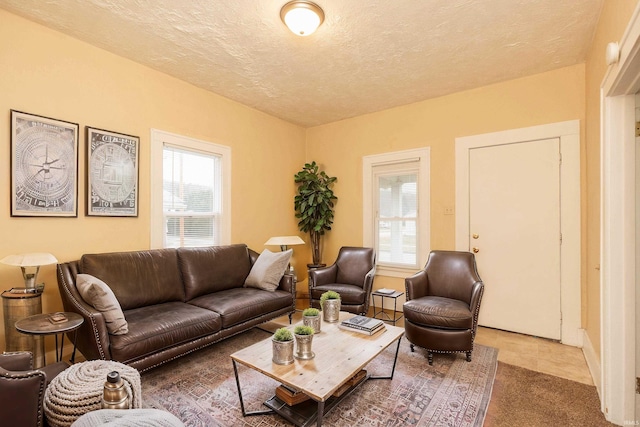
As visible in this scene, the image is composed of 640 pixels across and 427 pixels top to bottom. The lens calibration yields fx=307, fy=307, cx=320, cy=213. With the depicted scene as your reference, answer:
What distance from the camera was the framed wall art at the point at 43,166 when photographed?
2457 millimetres

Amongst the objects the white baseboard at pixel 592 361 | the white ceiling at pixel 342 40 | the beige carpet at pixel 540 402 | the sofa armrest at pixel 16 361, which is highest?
the white ceiling at pixel 342 40

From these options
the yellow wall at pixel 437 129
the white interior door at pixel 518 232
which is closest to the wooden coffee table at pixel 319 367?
the white interior door at pixel 518 232

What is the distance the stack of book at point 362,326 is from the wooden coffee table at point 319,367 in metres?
0.04

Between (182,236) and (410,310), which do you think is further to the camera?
(182,236)

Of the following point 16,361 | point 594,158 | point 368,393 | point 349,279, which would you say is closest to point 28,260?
point 16,361

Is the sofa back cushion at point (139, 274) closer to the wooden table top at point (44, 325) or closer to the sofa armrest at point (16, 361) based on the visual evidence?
the wooden table top at point (44, 325)

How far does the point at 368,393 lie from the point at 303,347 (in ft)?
2.34

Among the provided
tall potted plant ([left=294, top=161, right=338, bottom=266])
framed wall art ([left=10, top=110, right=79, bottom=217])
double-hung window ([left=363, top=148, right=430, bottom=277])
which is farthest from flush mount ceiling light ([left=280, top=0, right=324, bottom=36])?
tall potted plant ([left=294, top=161, right=338, bottom=266])

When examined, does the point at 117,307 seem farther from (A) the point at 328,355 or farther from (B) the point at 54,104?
(B) the point at 54,104

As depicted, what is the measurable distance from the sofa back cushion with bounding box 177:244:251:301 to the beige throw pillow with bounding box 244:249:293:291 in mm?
178

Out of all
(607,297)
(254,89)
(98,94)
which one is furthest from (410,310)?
(98,94)

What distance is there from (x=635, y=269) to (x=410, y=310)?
1565mm

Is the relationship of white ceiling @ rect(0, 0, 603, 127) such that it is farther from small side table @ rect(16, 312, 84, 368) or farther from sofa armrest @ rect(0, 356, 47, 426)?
sofa armrest @ rect(0, 356, 47, 426)

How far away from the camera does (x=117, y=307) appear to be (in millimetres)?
2287
